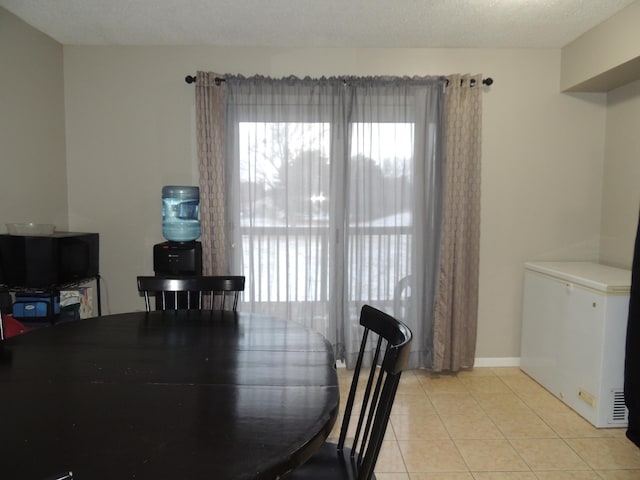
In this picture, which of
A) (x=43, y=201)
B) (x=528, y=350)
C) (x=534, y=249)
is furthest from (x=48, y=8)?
(x=528, y=350)

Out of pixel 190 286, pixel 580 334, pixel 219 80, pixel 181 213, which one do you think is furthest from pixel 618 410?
pixel 219 80

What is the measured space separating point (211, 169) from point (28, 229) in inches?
50.3

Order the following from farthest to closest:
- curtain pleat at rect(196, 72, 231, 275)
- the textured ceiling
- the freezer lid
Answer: curtain pleat at rect(196, 72, 231, 275) < the textured ceiling < the freezer lid

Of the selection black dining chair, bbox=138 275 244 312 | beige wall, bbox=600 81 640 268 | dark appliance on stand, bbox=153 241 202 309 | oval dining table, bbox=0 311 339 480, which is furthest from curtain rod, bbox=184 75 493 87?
oval dining table, bbox=0 311 339 480

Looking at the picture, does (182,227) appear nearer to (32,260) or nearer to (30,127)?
(32,260)

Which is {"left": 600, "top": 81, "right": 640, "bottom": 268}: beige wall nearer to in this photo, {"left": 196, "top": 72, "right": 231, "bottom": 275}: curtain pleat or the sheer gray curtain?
the sheer gray curtain

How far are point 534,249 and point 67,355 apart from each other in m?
3.37

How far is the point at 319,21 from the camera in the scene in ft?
9.55

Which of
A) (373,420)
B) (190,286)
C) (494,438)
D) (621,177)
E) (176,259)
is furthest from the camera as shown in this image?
(621,177)

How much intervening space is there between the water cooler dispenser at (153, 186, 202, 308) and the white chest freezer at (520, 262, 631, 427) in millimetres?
2598

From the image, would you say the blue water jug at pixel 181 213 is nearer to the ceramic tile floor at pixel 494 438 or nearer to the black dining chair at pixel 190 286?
the black dining chair at pixel 190 286

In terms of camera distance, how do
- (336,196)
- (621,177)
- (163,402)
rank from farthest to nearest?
(336,196)
(621,177)
(163,402)

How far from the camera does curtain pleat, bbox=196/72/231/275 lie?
10.6ft

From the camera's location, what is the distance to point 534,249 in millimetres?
3521
